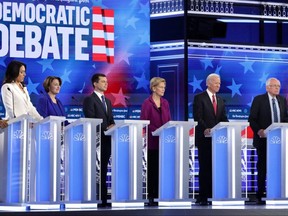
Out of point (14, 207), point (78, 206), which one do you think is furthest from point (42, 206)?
point (78, 206)

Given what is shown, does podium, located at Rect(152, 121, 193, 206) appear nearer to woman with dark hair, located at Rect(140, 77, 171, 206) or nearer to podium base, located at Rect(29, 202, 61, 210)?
woman with dark hair, located at Rect(140, 77, 171, 206)

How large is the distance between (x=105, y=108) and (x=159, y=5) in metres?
2.83

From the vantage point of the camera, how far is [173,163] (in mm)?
8070

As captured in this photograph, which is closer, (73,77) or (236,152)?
(236,152)

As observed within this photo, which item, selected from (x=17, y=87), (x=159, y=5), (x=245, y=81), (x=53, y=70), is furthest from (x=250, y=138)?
(x=17, y=87)

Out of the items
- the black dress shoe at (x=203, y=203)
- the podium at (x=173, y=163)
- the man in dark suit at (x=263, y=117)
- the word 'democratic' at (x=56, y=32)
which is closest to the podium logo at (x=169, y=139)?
the podium at (x=173, y=163)

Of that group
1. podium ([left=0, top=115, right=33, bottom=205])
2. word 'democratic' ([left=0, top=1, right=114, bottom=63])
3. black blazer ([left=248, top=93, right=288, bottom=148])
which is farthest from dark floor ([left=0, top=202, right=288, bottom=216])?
word 'democratic' ([left=0, top=1, right=114, bottom=63])

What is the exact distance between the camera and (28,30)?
401 inches

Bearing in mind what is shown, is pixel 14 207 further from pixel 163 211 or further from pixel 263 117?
pixel 263 117

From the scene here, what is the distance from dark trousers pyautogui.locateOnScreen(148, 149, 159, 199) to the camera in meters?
8.65

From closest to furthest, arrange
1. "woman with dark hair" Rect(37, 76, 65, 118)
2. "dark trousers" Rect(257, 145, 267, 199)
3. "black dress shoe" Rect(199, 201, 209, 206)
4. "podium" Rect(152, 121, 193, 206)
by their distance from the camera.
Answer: "podium" Rect(152, 121, 193, 206)
"woman with dark hair" Rect(37, 76, 65, 118)
"black dress shoe" Rect(199, 201, 209, 206)
"dark trousers" Rect(257, 145, 267, 199)

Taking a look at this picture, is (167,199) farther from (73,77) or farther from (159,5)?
(159,5)

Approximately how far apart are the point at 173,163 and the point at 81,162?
92cm

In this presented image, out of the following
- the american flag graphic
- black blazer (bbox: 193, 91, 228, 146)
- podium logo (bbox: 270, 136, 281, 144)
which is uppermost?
the american flag graphic
